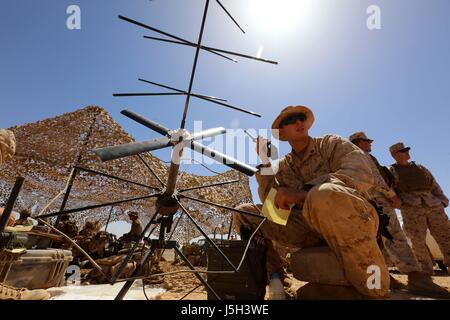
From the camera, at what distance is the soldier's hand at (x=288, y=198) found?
2.34 metres

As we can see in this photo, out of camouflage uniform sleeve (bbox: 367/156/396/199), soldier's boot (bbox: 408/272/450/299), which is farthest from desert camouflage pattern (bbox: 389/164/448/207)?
soldier's boot (bbox: 408/272/450/299)

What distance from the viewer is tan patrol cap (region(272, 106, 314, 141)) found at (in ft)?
10.7

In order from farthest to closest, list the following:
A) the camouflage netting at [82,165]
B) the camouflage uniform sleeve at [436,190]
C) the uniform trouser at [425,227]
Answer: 1. the camouflage netting at [82,165]
2. the camouflage uniform sleeve at [436,190]
3. the uniform trouser at [425,227]

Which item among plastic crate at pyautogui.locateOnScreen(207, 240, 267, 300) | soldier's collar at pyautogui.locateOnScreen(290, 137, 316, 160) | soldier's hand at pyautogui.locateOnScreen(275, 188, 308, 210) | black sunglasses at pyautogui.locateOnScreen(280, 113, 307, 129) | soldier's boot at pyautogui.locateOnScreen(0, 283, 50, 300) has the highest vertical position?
black sunglasses at pyautogui.locateOnScreen(280, 113, 307, 129)

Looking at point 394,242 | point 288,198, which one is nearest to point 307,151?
point 288,198

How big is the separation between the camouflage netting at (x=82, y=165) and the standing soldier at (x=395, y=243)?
338 cm

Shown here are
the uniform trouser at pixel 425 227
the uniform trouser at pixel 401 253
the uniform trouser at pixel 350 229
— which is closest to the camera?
the uniform trouser at pixel 350 229

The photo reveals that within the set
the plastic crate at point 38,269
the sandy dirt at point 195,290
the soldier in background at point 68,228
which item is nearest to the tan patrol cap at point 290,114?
the sandy dirt at point 195,290

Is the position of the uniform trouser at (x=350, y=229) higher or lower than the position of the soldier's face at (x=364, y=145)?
lower

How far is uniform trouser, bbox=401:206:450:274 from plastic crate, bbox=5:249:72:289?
21.9 feet

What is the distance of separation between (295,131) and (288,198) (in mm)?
1136

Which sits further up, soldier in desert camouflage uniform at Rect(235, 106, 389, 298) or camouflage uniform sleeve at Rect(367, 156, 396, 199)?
camouflage uniform sleeve at Rect(367, 156, 396, 199)

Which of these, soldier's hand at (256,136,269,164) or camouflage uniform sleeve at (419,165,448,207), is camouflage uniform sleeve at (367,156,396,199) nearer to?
camouflage uniform sleeve at (419,165,448,207)

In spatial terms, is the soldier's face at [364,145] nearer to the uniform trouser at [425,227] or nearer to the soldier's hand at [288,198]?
the uniform trouser at [425,227]
